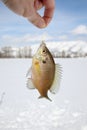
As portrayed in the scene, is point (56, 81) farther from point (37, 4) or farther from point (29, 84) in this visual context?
point (37, 4)

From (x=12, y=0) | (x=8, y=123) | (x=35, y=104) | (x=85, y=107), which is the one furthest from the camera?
(x=35, y=104)

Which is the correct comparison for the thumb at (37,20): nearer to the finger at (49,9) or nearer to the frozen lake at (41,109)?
the finger at (49,9)

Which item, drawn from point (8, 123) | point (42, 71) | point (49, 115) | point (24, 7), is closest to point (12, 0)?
point (24, 7)

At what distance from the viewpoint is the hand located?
80cm

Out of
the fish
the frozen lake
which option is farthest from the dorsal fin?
the frozen lake

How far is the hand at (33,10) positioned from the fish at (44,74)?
0.13m

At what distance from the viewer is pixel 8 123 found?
4031 millimetres

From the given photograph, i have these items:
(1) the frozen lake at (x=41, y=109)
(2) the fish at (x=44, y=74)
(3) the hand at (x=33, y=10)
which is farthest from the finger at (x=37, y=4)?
(1) the frozen lake at (x=41, y=109)

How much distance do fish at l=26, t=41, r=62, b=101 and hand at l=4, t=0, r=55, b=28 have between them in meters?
0.13

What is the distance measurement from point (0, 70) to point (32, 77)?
20.6 feet

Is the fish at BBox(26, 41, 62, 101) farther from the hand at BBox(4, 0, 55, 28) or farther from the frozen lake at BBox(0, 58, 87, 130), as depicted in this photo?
the frozen lake at BBox(0, 58, 87, 130)

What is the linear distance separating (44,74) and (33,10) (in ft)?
0.67

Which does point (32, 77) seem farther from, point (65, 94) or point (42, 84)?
point (65, 94)

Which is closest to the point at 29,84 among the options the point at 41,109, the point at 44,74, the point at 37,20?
the point at 44,74
